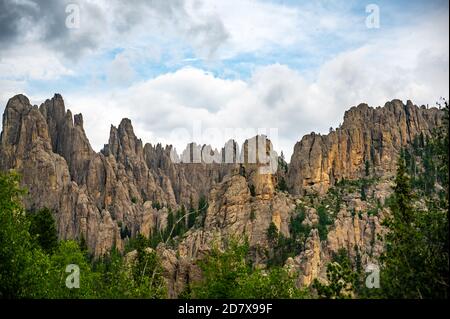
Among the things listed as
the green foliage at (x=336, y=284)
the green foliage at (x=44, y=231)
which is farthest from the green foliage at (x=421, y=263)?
the green foliage at (x=44, y=231)

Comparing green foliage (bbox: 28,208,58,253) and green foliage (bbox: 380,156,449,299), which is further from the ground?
green foliage (bbox: 28,208,58,253)

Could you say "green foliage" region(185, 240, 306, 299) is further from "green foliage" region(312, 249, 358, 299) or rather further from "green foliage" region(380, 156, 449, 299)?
"green foliage" region(380, 156, 449, 299)

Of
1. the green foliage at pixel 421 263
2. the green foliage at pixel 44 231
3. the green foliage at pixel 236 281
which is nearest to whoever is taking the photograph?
the green foliage at pixel 421 263

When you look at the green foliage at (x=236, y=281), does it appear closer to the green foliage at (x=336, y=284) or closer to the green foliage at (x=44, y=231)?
the green foliage at (x=336, y=284)

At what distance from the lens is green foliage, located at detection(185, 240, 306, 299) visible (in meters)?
31.6

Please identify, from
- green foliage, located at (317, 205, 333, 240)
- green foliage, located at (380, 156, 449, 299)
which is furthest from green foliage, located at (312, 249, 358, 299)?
green foliage, located at (317, 205, 333, 240)

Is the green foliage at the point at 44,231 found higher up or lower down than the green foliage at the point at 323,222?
lower down

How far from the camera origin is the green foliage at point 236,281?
104 feet

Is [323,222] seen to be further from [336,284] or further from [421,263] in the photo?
[421,263]

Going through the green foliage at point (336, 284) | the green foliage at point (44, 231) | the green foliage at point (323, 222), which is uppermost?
the green foliage at point (323, 222)

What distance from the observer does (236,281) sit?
32406 millimetres

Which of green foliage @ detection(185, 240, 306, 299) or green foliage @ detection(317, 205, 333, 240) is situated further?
green foliage @ detection(317, 205, 333, 240)
